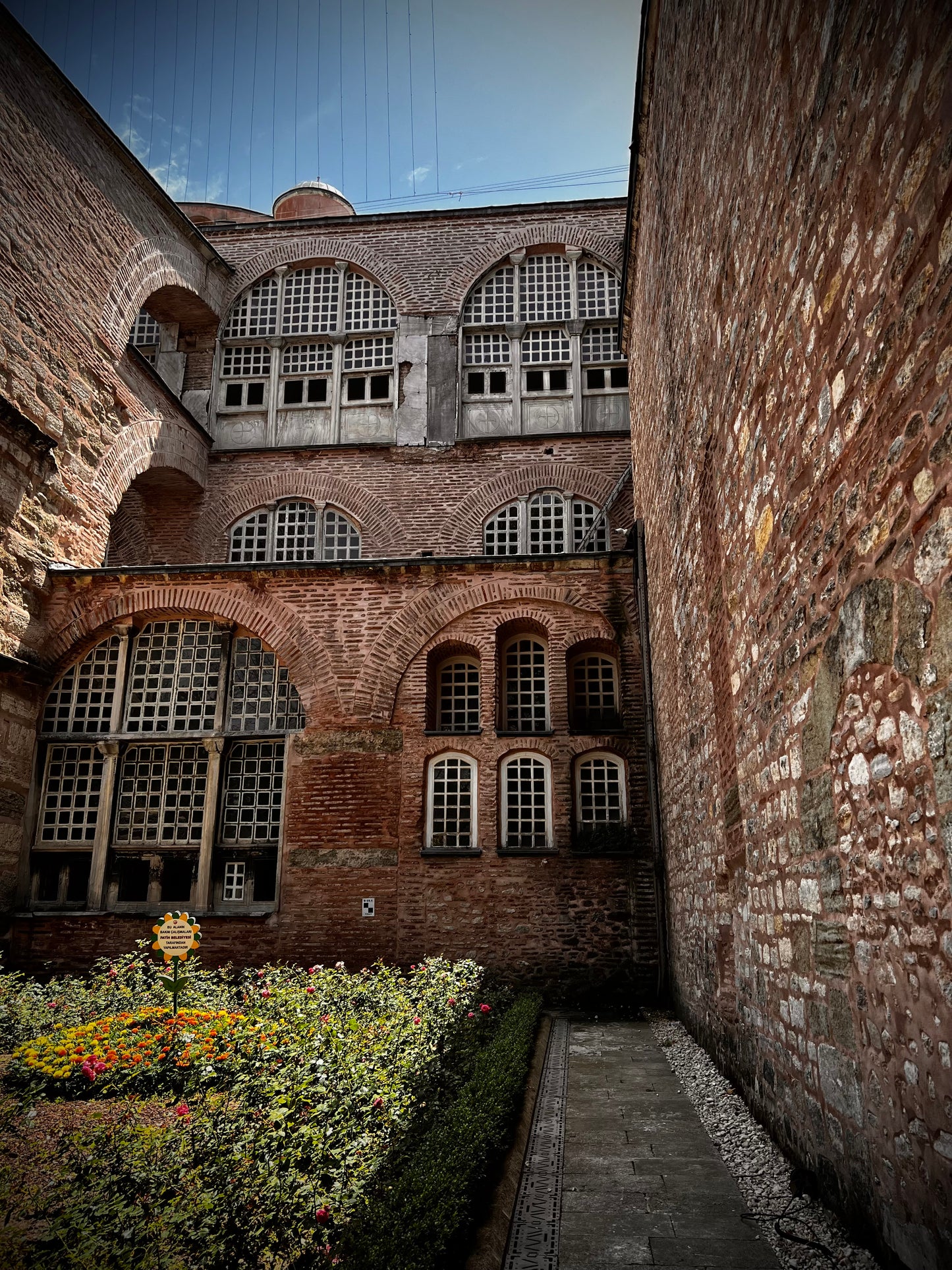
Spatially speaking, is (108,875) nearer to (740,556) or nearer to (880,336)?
(740,556)

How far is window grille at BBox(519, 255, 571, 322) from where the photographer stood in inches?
683

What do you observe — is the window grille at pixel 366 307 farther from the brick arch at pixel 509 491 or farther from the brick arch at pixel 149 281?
the brick arch at pixel 509 491

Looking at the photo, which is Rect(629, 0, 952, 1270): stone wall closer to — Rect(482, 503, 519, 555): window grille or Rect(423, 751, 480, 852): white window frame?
Rect(423, 751, 480, 852): white window frame

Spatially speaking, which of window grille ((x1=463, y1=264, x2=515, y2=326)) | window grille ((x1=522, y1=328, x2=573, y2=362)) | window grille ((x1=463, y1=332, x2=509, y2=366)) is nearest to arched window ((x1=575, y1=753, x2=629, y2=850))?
window grille ((x1=522, y1=328, x2=573, y2=362))

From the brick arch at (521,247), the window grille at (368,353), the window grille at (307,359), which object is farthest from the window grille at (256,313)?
the brick arch at (521,247)

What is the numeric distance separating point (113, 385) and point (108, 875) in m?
7.79

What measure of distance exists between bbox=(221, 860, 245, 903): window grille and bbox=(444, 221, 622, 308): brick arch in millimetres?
11699

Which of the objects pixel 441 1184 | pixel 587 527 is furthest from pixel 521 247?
pixel 441 1184

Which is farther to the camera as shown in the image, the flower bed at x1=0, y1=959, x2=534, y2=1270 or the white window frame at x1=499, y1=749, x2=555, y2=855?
the white window frame at x1=499, y1=749, x2=555, y2=855

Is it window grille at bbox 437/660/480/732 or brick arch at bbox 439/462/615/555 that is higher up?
brick arch at bbox 439/462/615/555

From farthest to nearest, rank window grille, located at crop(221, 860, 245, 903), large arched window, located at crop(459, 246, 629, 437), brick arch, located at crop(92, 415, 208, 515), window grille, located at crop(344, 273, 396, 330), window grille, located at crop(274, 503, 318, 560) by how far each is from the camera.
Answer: window grille, located at crop(344, 273, 396, 330) → large arched window, located at crop(459, 246, 629, 437) → window grille, located at crop(274, 503, 318, 560) → brick arch, located at crop(92, 415, 208, 515) → window grille, located at crop(221, 860, 245, 903)

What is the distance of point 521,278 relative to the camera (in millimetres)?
17688

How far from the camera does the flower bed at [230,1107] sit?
290 cm

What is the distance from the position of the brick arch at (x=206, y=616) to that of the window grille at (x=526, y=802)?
9.15ft
